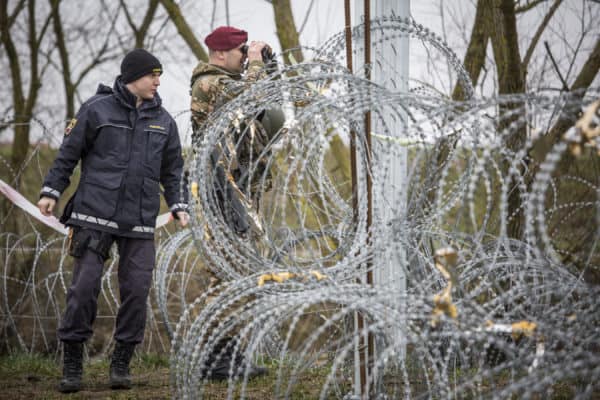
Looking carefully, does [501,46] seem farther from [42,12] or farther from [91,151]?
[42,12]

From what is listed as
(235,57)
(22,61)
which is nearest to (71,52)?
(22,61)

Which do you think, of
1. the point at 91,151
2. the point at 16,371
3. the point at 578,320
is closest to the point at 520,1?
the point at 91,151

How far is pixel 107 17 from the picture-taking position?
29.0ft

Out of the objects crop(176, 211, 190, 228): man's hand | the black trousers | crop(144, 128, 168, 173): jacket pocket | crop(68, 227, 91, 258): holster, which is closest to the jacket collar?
crop(144, 128, 168, 173): jacket pocket

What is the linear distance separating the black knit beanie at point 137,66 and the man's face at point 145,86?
0.9 inches

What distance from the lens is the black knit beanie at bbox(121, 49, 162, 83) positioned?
3.98m

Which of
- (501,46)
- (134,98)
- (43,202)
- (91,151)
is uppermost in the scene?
(501,46)

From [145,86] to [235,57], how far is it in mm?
564

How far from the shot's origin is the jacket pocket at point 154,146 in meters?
4.04

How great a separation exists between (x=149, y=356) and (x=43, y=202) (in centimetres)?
181

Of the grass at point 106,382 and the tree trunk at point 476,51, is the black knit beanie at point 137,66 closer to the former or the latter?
the grass at point 106,382

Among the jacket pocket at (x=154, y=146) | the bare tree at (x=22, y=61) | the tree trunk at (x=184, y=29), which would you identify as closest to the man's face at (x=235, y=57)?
the jacket pocket at (x=154, y=146)

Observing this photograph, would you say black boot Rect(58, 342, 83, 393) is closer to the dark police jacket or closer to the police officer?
the police officer

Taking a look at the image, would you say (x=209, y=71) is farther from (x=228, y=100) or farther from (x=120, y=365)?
(x=120, y=365)
